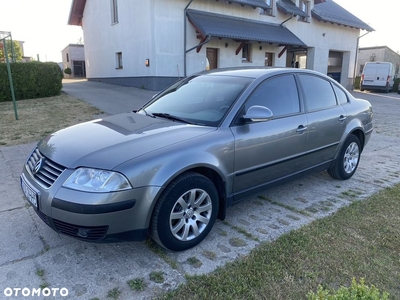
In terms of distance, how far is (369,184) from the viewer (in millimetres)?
4469

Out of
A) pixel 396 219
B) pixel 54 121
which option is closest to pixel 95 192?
pixel 396 219

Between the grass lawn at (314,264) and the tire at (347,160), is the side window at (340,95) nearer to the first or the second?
the tire at (347,160)

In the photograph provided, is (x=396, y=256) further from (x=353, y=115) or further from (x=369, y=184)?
(x=353, y=115)

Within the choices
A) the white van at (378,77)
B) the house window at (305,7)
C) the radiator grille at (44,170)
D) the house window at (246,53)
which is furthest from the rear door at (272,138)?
the white van at (378,77)

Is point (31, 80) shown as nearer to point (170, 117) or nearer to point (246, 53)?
point (170, 117)

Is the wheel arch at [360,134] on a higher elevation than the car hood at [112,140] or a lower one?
lower

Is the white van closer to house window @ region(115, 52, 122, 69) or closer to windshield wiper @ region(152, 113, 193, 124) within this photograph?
house window @ region(115, 52, 122, 69)

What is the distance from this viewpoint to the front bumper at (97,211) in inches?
90.4

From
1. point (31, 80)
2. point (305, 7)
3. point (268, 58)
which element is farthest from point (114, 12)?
point (305, 7)

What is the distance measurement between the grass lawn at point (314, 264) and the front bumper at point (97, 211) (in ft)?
1.91

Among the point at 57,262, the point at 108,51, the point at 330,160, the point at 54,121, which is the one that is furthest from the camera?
the point at 108,51

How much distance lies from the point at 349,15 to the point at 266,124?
26.3 metres

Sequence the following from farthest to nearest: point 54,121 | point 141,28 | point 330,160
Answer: point 141,28
point 54,121
point 330,160

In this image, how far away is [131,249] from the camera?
2.82m
